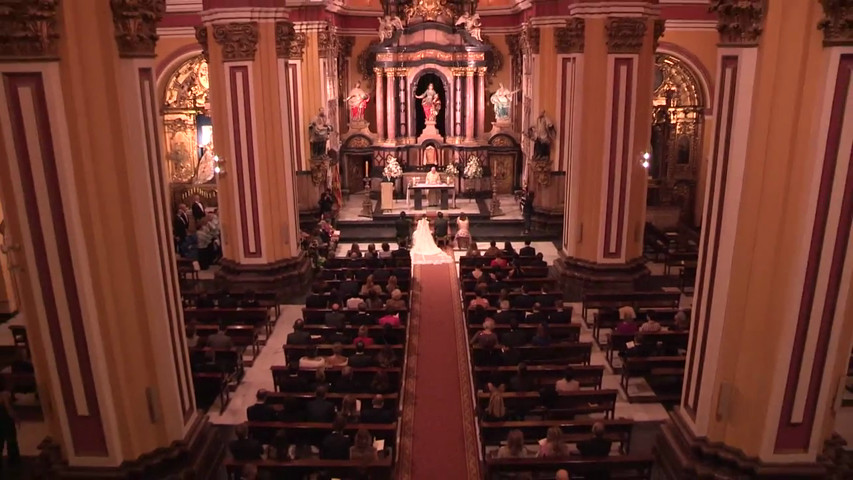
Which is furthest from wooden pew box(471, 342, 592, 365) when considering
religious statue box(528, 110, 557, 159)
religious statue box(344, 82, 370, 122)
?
religious statue box(344, 82, 370, 122)

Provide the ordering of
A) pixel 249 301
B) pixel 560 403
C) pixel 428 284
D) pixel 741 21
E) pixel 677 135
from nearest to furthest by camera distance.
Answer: pixel 741 21
pixel 560 403
pixel 249 301
pixel 428 284
pixel 677 135

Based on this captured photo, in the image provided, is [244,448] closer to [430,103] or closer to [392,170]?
[392,170]

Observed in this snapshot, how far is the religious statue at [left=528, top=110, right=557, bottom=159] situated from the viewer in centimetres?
2064

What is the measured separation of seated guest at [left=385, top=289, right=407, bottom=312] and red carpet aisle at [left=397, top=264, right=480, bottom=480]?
722 millimetres

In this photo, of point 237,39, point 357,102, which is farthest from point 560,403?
point 357,102

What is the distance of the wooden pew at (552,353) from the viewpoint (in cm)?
1057

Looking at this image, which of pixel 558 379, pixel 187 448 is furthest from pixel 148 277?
pixel 558 379

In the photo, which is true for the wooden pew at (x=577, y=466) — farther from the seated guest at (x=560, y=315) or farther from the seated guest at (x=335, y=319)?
A: the seated guest at (x=335, y=319)

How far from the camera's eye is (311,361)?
10.3 m

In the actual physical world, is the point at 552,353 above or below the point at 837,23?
below

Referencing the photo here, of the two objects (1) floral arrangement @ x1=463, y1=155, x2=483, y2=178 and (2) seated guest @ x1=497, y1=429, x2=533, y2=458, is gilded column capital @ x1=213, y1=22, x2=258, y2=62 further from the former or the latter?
(1) floral arrangement @ x1=463, y1=155, x2=483, y2=178

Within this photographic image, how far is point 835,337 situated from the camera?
266 inches

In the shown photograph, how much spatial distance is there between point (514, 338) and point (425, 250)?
26.1 ft

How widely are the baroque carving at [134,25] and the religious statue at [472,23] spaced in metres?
20.0
